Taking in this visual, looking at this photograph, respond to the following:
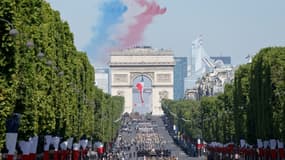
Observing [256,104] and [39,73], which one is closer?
[39,73]

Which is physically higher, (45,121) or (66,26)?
(66,26)

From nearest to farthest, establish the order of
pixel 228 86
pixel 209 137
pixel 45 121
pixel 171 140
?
pixel 45 121 → pixel 228 86 → pixel 209 137 → pixel 171 140

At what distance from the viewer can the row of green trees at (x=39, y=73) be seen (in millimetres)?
43469

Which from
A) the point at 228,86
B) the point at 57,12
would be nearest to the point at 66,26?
the point at 57,12

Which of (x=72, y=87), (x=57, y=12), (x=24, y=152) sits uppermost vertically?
(x=57, y=12)

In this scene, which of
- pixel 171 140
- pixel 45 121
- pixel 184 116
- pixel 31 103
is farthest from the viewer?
pixel 171 140

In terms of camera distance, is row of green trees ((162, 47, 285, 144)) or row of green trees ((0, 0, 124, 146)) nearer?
row of green trees ((0, 0, 124, 146))

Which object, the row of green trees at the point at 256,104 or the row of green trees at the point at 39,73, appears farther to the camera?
the row of green trees at the point at 256,104

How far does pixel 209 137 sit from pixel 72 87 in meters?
63.7

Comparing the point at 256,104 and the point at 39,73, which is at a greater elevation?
the point at 256,104

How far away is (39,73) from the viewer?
5794 centimetres

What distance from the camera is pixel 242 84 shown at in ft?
337

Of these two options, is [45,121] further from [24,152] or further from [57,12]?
[57,12]

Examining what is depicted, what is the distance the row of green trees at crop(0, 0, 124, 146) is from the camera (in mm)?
43469
